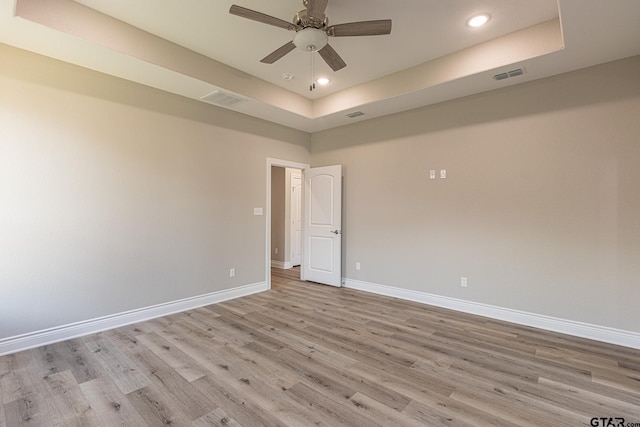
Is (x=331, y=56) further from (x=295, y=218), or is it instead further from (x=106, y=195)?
(x=295, y=218)

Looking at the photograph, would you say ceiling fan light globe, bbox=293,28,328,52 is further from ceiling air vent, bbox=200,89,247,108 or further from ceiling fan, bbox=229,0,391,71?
ceiling air vent, bbox=200,89,247,108

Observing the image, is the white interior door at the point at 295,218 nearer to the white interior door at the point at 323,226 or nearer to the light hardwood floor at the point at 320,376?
the white interior door at the point at 323,226

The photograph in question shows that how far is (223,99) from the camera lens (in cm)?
403

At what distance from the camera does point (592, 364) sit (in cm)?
259

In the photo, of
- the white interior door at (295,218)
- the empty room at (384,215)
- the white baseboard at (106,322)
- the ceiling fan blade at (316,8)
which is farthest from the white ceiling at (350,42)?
the white interior door at (295,218)

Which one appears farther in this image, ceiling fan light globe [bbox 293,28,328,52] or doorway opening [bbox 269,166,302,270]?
doorway opening [bbox 269,166,302,270]

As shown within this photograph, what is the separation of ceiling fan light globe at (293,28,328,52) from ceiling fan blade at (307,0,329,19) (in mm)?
Result: 156

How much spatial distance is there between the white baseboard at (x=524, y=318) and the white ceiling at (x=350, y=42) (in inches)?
109

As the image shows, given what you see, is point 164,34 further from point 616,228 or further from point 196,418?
point 616,228

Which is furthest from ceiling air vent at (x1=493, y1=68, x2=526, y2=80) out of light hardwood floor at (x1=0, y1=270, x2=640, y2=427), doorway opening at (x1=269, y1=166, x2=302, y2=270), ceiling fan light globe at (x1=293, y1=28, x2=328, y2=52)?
doorway opening at (x1=269, y1=166, x2=302, y2=270)

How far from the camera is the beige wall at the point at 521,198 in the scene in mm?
3004

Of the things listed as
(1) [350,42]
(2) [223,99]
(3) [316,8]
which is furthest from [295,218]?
(3) [316,8]

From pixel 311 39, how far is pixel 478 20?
1699 millimetres

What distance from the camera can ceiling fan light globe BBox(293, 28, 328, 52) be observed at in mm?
2387
